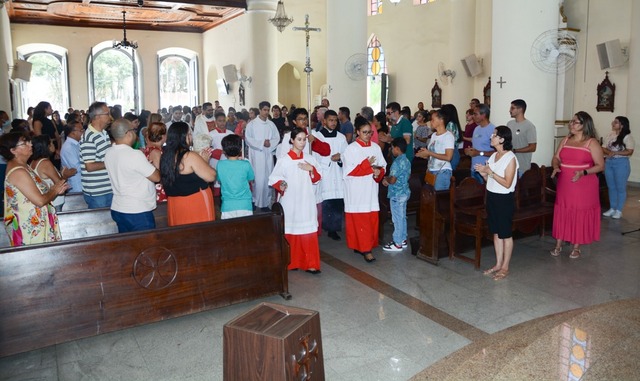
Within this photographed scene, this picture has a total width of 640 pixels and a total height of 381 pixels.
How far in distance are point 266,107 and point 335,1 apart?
2838 millimetres

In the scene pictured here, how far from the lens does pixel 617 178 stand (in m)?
8.15

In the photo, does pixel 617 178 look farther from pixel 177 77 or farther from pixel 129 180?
pixel 177 77

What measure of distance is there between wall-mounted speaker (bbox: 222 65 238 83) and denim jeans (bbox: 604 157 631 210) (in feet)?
43.2

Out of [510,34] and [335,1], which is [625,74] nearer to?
[510,34]

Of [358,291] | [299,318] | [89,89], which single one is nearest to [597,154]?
[358,291]

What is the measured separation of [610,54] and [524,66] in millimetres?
5042

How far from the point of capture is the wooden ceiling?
57.1 ft

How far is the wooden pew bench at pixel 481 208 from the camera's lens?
5984 millimetres

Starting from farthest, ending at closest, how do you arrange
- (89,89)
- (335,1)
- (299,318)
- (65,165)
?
1. (89,89)
2. (335,1)
3. (65,165)
4. (299,318)

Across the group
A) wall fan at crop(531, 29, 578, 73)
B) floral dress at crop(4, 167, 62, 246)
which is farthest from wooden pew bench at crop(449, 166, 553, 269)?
floral dress at crop(4, 167, 62, 246)

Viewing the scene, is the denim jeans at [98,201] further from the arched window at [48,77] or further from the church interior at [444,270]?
the arched window at [48,77]

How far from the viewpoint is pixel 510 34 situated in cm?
786

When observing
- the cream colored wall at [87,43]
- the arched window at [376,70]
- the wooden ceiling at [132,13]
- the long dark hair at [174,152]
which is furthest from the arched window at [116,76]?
the long dark hair at [174,152]

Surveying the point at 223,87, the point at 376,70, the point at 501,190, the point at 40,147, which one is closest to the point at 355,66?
the point at 501,190
